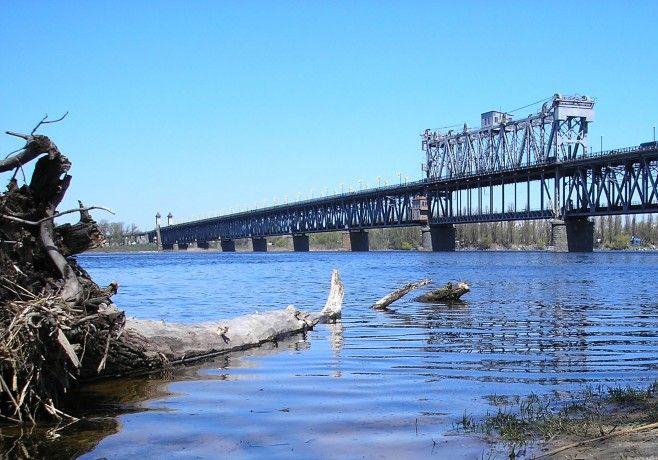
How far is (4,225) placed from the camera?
8.52 m

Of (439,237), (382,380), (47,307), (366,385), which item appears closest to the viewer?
(47,307)

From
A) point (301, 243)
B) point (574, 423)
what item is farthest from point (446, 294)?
point (301, 243)

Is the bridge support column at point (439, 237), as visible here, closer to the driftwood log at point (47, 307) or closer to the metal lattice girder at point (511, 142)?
the metal lattice girder at point (511, 142)

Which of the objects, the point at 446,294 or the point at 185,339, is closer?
the point at 185,339

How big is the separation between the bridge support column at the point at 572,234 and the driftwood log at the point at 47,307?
10978cm

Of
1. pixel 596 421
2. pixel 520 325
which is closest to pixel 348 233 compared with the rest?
pixel 520 325

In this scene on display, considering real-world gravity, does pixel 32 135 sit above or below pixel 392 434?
above

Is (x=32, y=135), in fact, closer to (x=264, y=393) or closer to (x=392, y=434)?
(x=264, y=393)

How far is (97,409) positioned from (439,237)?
462 feet

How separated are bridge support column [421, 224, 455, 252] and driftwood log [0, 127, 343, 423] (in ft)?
451

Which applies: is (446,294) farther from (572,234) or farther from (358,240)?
(358,240)

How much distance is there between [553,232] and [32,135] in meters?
113

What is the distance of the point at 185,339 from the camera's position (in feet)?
38.3

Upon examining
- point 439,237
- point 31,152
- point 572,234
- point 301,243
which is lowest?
point 301,243
